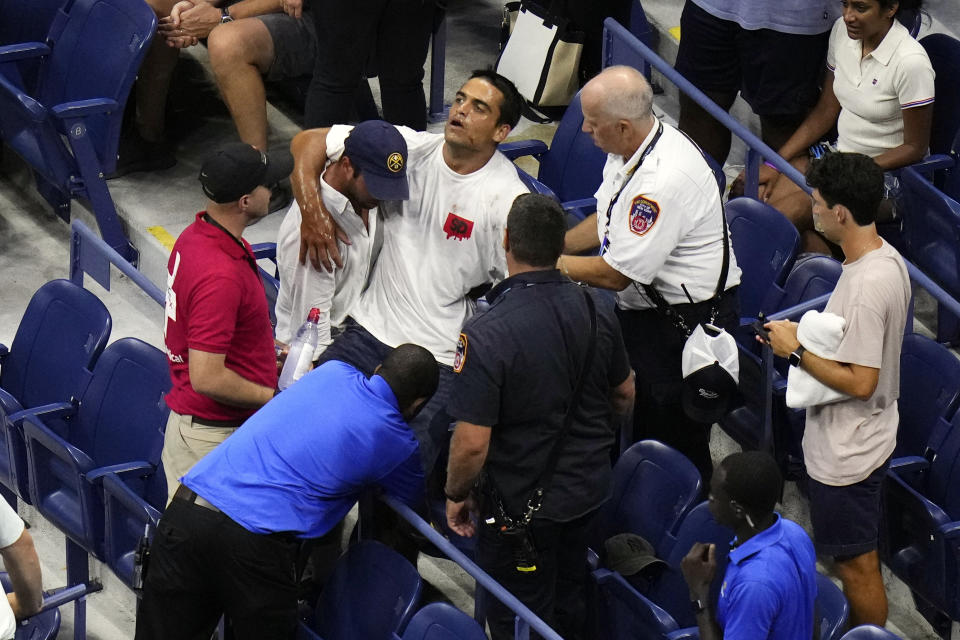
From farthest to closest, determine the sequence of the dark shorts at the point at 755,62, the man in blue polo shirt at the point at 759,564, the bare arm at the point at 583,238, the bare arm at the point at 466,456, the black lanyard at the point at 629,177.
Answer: the dark shorts at the point at 755,62, the bare arm at the point at 583,238, the black lanyard at the point at 629,177, the bare arm at the point at 466,456, the man in blue polo shirt at the point at 759,564

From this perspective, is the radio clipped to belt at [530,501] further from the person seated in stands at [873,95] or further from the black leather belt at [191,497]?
the person seated in stands at [873,95]

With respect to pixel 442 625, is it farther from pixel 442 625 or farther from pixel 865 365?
pixel 865 365

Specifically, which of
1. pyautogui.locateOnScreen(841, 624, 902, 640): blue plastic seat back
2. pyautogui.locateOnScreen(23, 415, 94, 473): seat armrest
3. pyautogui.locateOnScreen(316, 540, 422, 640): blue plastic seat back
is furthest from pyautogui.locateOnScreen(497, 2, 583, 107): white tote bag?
pyautogui.locateOnScreen(841, 624, 902, 640): blue plastic seat back

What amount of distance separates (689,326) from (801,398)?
556mm

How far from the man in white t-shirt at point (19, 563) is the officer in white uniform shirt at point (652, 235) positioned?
189 cm

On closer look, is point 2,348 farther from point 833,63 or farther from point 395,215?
point 833,63

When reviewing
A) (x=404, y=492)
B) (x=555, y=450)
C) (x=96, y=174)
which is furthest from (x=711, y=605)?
(x=96, y=174)

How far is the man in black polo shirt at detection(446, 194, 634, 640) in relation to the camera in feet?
13.5

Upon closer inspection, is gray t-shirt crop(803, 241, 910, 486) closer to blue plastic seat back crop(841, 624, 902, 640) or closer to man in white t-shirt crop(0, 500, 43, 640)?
blue plastic seat back crop(841, 624, 902, 640)

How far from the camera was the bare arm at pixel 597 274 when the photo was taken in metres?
4.86

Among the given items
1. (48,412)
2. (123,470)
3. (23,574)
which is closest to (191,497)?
(23,574)

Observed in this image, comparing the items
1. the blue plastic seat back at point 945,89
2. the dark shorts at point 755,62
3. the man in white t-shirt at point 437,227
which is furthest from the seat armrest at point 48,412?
the blue plastic seat back at point 945,89

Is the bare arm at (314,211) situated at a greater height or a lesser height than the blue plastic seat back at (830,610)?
greater

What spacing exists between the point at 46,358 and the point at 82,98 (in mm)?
1713
